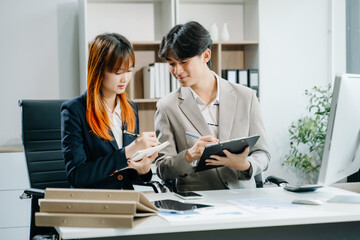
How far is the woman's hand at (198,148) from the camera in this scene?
2080mm

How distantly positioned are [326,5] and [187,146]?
2.62 meters

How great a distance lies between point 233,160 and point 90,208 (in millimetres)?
740

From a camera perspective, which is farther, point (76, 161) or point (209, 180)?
point (209, 180)

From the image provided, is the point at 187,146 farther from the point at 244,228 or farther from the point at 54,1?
the point at 54,1

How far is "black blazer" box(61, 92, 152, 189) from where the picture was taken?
6.77ft

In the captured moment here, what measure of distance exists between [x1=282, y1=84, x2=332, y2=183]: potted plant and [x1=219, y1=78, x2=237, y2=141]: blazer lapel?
186cm

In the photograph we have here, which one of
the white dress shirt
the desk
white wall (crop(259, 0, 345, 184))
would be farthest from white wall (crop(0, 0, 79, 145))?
the desk

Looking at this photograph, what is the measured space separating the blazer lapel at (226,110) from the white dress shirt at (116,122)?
48 centimetres

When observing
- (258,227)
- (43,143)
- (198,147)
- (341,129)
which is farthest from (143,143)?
(43,143)

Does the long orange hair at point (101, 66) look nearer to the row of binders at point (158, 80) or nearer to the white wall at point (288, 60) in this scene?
the row of binders at point (158, 80)

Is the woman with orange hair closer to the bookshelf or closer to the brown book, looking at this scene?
the brown book

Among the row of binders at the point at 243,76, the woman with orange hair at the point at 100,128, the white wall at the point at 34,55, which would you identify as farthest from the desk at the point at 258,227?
the white wall at the point at 34,55

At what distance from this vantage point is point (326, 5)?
4.36 metres

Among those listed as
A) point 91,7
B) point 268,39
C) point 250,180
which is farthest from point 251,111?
point 91,7
